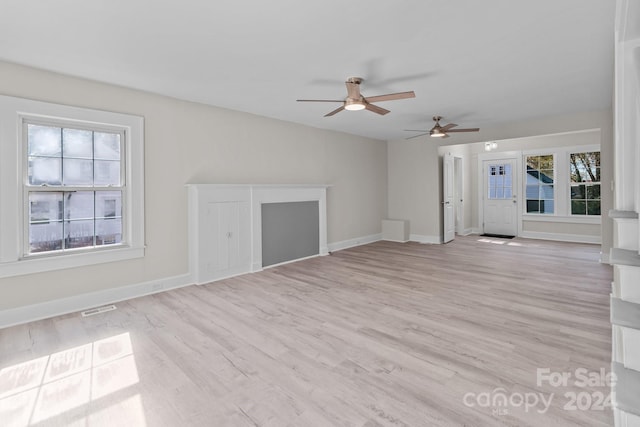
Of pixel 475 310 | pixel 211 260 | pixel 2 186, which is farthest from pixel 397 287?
pixel 2 186

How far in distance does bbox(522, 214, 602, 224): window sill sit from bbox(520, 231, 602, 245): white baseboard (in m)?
0.32

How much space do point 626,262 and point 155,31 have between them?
10.6 ft

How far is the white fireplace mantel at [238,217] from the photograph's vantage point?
4.38m

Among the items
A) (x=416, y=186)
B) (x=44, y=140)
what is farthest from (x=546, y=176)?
(x=44, y=140)

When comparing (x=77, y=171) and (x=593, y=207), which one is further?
(x=593, y=207)

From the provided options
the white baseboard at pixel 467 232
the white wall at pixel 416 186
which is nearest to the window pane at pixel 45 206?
the white wall at pixel 416 186

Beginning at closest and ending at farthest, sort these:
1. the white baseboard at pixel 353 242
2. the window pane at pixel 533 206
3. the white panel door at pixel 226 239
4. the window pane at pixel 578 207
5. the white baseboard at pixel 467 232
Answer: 1. the white panel door at pixel 226 239
2. the white baseboard at pixel 353 242
3. the window pane at pixel 578 207
4. the window pane at pixel 533 206
5. the white baseboard at pixel 467 232

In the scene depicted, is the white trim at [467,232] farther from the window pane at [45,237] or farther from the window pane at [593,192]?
the window pane at [45,237]

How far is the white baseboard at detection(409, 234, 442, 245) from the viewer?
24.1 feet

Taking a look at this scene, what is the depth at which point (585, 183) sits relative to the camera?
7.34 metres

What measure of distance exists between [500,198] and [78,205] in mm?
9086

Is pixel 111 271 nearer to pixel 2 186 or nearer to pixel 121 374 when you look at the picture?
pixel 2 186

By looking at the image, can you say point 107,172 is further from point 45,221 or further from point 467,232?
point 467,232

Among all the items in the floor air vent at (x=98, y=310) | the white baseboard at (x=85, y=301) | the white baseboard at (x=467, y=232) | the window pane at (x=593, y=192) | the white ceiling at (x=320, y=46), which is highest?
the white ceiling at (x=320, y=46)
